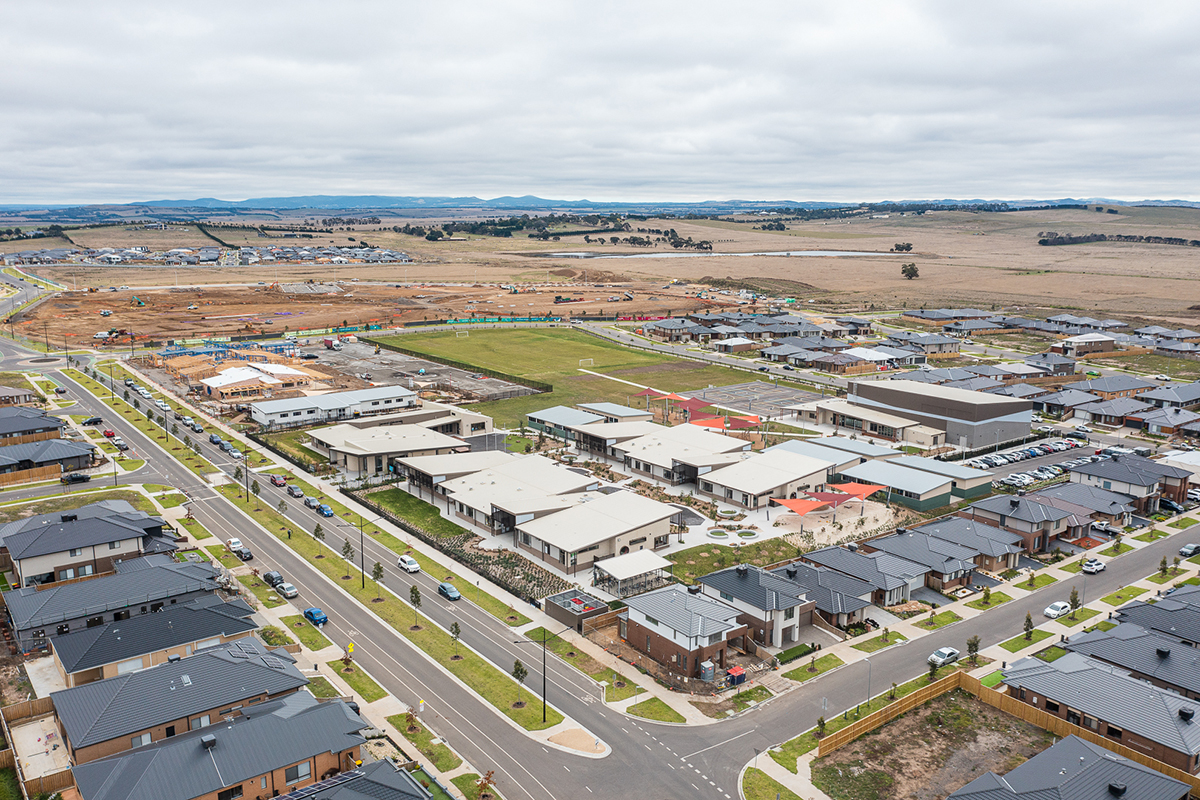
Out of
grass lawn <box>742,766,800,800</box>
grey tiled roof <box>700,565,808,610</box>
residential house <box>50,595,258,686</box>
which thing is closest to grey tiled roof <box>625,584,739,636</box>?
grey tiled roof <box>700,565,808,610</box>

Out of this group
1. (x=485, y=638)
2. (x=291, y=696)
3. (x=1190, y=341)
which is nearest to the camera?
(x=291, y=696)

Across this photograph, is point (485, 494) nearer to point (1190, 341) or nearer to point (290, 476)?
point (290, 476)

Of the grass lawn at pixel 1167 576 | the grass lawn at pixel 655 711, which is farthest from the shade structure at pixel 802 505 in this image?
the grass lawn at pixel 655 711

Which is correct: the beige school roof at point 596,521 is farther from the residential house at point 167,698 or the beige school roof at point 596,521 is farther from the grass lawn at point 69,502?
the grass lawn at point 69,502

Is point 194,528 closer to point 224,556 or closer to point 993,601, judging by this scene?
point 224,556

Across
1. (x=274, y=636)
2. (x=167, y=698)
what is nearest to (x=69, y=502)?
(x=274, y=636)

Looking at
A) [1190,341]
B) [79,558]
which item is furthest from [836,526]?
[1190,341]

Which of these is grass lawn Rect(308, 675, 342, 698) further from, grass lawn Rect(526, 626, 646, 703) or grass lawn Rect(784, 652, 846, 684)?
grass lawn Rect(784, 652, 846, 684)
